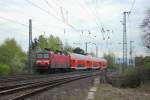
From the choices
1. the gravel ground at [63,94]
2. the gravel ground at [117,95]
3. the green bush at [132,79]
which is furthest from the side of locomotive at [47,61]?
the gravel ground at [63,94]

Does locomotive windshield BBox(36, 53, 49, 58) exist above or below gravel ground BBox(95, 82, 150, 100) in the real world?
above

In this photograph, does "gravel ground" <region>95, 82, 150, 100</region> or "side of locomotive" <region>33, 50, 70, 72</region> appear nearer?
"gravel ground" <region>95, 82, 150, 100</region>

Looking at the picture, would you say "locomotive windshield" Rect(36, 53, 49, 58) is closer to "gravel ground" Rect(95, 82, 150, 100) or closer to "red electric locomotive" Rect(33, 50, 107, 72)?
"red electric locomotive" Rect(33, 50, 107, 72)

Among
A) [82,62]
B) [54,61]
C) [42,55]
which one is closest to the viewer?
[42,55]

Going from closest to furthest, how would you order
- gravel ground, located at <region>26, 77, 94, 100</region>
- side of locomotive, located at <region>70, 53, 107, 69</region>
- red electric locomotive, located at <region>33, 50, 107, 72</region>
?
gravel ground, located at <region>26, 77, 94, 100</region> → red electric locomotive, located at <region>33, 50, 107, 72</region> → side of locomotive, located at <region>70, 53, 107, 69</region>

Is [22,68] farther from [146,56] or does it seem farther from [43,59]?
[146,56]

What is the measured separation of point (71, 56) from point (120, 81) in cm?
2122

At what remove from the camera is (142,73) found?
47.2 meters

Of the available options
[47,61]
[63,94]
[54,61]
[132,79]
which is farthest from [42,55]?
[63,94]

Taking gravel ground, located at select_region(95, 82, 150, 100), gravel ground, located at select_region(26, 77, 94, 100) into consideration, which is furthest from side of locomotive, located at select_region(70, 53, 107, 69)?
gravel ground, located at select_region(26, 77, 94, 100)

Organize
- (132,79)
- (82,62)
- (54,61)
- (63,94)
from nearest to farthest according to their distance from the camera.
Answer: (63,94) < (132,79) < (54,61) < (82,62)

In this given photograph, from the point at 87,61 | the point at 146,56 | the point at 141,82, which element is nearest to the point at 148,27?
the point at 146,56

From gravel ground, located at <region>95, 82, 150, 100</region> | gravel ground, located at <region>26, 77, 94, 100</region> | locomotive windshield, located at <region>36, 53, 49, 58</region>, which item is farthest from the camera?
locomotive windshield, located at <region>36, 53, 49, 58</region>

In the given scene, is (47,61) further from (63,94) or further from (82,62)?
(63,94)
